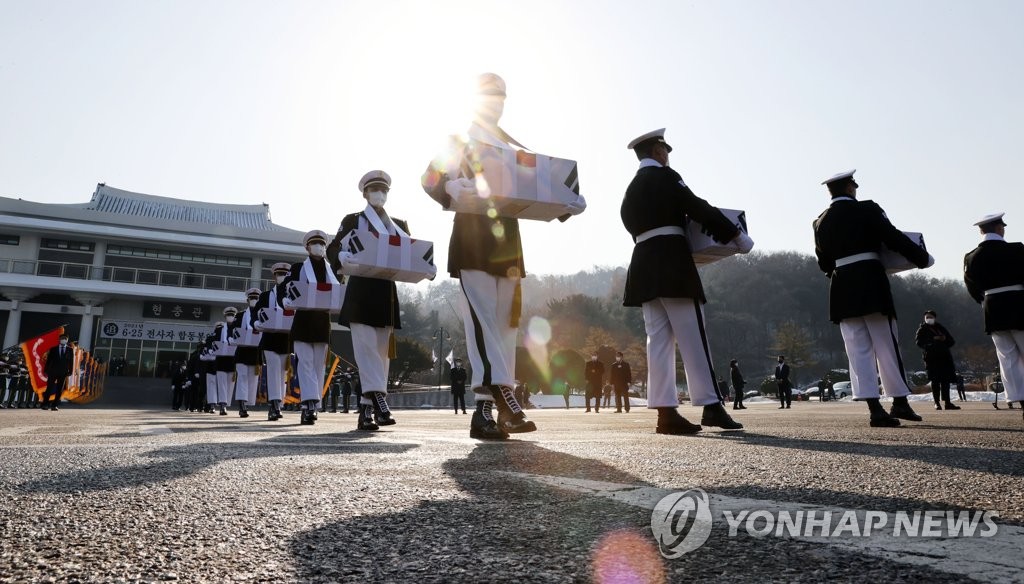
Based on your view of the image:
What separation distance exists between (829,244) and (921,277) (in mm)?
97336

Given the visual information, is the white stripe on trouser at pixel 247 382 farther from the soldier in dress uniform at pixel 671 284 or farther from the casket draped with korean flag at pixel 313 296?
the soldier in dress uniform at pixel 671 284

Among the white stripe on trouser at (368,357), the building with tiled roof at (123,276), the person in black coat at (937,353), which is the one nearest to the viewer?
the white stripe on trouser at (368,357)

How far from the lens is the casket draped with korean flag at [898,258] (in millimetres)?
5773

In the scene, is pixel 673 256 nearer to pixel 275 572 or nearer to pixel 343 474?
pixel 343 474

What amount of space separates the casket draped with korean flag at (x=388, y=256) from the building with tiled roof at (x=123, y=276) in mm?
40352

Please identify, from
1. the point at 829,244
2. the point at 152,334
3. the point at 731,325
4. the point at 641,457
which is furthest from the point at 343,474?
the point at 731,325

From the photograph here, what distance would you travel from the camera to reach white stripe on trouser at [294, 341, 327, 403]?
26.7 feet

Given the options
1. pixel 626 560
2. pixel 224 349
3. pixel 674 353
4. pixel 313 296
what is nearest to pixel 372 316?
pixel 313 296

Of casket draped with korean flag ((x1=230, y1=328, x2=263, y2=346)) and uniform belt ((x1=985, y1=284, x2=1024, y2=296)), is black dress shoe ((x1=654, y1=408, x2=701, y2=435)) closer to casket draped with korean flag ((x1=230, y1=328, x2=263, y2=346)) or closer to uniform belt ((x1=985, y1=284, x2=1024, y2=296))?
uniform belt ((x1=985, y1=284, x2=1024, y2=296))

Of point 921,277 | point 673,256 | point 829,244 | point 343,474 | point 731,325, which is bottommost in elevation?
point 343,474

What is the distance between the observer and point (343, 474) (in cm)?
228

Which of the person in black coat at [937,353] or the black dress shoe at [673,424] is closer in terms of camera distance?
the black dress shoe at [673,424]

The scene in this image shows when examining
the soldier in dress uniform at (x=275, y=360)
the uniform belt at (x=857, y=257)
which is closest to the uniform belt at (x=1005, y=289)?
the uniform belt at (x=857, y=257)

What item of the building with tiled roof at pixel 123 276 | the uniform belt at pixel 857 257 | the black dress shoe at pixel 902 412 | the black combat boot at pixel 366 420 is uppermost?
the building with tiled roof at pixel 123 276
